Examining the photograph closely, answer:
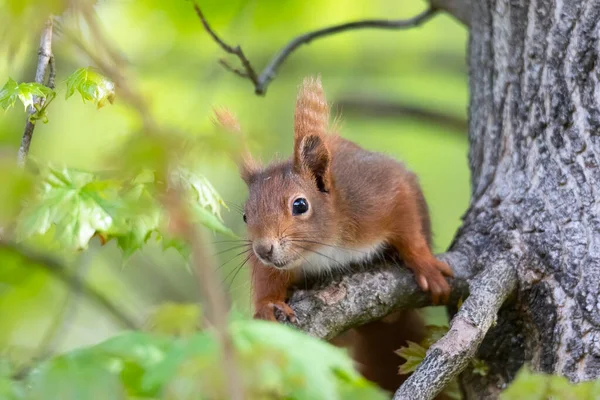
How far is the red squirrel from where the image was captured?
2.68 metres

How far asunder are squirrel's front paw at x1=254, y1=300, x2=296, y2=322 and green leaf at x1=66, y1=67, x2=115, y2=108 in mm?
842

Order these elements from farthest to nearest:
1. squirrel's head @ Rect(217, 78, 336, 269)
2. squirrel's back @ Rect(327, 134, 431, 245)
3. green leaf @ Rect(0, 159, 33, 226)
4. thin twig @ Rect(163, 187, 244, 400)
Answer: squirrel's back @ Rect(327, 134, 431, 245), squirrel's head @ Rect(217, 78, 336, 269), green leaf @ Rect(0, 159, 33, 226), thin twig @ Rect(163, 187, 244, 400)

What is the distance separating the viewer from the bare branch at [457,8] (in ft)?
10.6

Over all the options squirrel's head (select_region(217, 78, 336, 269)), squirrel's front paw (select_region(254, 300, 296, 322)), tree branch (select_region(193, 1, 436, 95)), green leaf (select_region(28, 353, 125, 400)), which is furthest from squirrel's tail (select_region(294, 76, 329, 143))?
green leaf (select_region(28, 353, 125, 400))

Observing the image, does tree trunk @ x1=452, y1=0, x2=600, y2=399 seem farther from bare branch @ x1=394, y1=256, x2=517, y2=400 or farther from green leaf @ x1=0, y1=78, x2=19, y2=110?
green leaf @ x1=0, y1=78, x2=19, y2=110

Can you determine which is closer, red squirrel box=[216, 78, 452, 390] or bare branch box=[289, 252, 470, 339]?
bare branch box=[289, 252, 470, 339]

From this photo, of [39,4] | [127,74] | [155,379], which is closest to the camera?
[155,379]

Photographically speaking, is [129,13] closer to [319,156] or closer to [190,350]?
[319,156]

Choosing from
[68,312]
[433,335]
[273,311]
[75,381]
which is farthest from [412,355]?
[68,312]

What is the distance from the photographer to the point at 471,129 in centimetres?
310

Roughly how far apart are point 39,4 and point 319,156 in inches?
59.2

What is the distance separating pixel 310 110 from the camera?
2.72 metres

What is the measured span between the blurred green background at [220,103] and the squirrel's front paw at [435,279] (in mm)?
753

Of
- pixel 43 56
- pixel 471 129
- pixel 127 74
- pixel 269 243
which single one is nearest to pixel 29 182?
→ pixel 127 74
